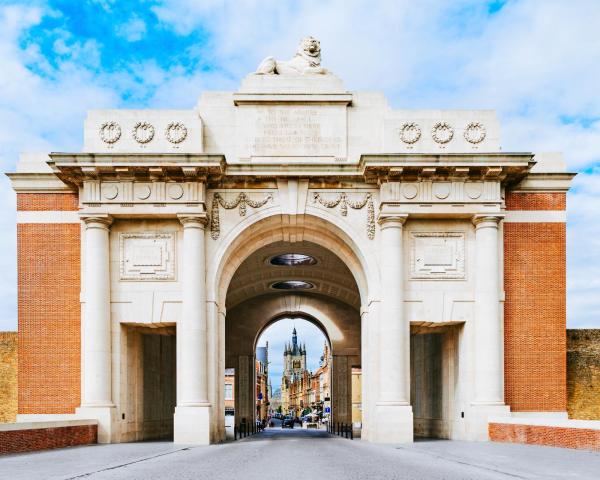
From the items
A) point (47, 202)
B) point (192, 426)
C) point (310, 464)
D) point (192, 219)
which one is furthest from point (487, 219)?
point (47, 202)

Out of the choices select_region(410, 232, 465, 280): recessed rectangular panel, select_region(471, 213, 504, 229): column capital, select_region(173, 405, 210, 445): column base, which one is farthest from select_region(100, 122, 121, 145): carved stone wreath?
select_region(471, 213, 504, 229): column capital

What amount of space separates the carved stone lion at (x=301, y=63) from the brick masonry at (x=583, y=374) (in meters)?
14.7

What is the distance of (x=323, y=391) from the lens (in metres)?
152

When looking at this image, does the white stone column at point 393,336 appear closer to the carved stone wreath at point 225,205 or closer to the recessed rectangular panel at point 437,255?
the recessed rectangular panel at point 437,255

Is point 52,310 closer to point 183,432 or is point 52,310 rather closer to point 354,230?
point 183,432

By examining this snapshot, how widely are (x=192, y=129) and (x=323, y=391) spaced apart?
12536 centimetres

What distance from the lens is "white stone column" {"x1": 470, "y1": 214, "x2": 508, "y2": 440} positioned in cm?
2977

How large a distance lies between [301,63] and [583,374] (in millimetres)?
16527

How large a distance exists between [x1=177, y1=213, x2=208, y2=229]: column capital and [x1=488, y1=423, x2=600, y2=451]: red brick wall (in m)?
12.6

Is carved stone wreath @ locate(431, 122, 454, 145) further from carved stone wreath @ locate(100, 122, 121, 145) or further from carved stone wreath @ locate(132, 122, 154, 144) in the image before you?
carved stone wreath @ locate(100, 122, 121, 145)

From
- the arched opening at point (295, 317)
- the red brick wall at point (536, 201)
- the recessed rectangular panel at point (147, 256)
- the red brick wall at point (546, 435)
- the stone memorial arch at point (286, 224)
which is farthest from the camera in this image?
the arched opening at point (295, 317)

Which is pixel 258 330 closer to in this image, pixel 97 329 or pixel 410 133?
pixel 97 329

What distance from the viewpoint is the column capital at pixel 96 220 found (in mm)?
30328

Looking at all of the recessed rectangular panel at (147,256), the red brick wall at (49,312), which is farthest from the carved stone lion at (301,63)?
the red brick wall at (49,312)
